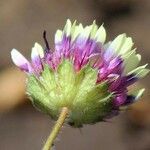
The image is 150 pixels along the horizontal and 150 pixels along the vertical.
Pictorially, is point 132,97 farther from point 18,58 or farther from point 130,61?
point 18,58

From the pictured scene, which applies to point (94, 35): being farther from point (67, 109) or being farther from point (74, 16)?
point (74, 16)

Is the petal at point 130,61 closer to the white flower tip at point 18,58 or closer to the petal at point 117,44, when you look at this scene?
the petal at point 117,44

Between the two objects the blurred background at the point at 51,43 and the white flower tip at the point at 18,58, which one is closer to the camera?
the white flower tip at the point at 18,58

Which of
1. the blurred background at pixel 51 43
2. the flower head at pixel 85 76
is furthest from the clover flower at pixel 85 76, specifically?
the blurred background at pixel 51 43

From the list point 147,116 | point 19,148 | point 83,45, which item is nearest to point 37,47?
point 83,45

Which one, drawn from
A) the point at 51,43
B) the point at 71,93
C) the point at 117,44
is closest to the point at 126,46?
the point at 117,44

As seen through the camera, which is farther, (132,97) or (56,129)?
(132,97)

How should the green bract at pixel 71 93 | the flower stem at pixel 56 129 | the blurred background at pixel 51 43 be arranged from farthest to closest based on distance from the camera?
the blurred background at pixel 51 43
the green bract at pixel 71 93
the flower stem at pixel 56 129
